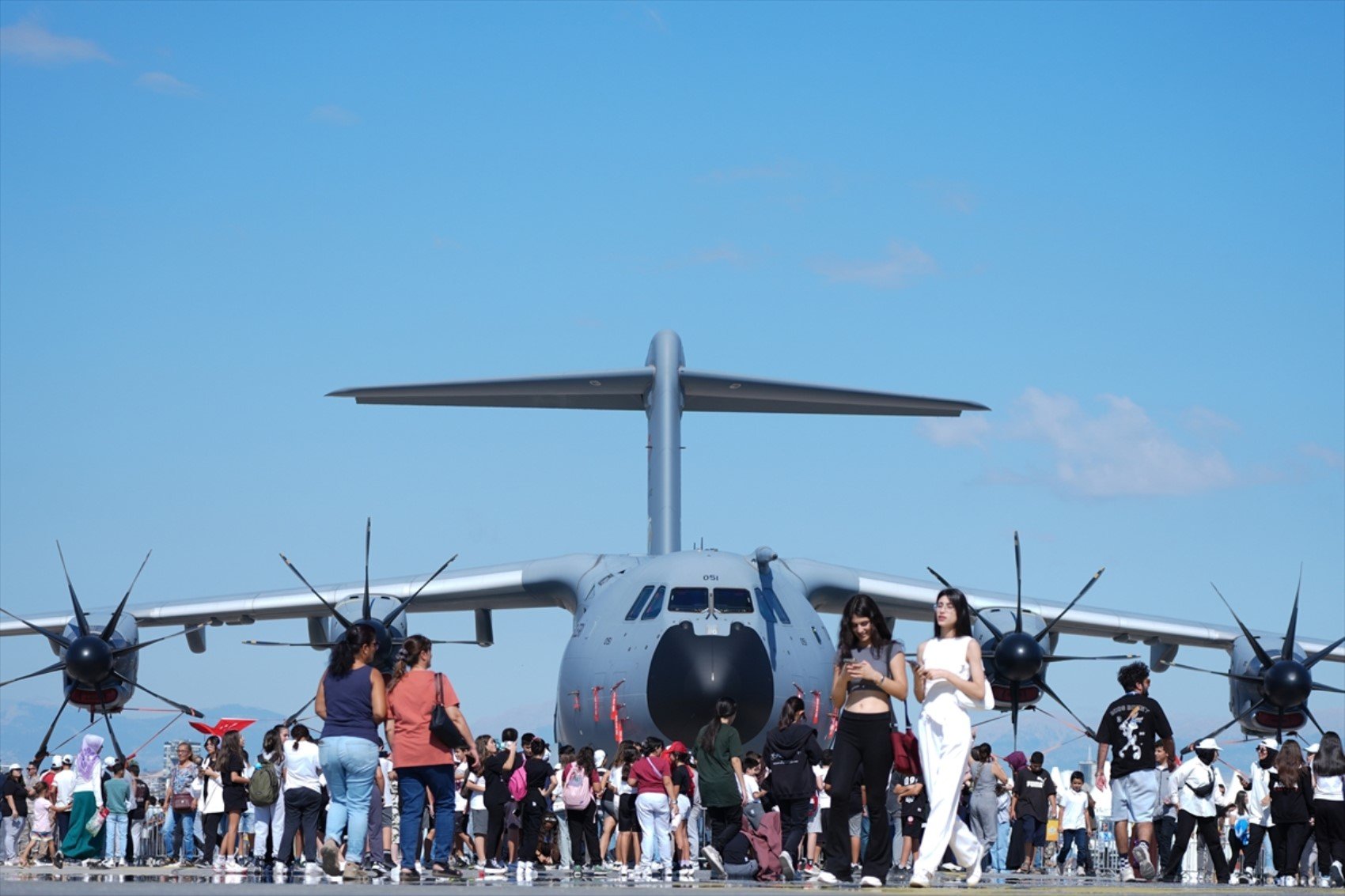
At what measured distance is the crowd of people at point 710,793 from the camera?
10094 millimetres

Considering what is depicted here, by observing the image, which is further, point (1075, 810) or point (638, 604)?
point (1075, 810)

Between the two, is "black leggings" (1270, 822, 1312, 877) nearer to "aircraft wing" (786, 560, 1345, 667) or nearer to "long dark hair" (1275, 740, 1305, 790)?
"long dark hair" (1275, 740, 1305, 790)

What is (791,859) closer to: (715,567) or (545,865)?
(545,865)

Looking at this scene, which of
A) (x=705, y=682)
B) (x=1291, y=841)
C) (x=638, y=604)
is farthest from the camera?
(x=638, y=604)

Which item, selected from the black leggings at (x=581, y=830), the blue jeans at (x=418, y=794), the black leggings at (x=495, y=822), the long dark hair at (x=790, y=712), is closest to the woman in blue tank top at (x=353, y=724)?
the blue jeans at (x=418, y=794)

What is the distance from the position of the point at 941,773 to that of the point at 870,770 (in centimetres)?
43

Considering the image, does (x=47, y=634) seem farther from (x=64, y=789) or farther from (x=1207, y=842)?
(x=1207, y=842)

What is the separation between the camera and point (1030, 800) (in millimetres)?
18688

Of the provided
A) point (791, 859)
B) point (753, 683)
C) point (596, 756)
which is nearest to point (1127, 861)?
point (791, 859)

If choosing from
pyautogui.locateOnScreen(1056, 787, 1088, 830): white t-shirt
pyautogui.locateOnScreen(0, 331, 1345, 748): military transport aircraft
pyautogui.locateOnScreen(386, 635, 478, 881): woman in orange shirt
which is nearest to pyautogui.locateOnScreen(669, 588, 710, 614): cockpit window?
pyautogui.locateOnScreen(0, 331, 1345, 748): military transport aircraft

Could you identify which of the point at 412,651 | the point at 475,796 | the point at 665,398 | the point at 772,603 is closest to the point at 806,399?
the point at 665,398

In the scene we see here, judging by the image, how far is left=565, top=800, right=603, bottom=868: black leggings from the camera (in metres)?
15.2

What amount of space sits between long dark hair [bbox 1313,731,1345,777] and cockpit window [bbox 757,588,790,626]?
608cm

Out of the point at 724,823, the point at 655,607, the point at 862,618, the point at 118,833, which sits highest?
the point at 655,607
